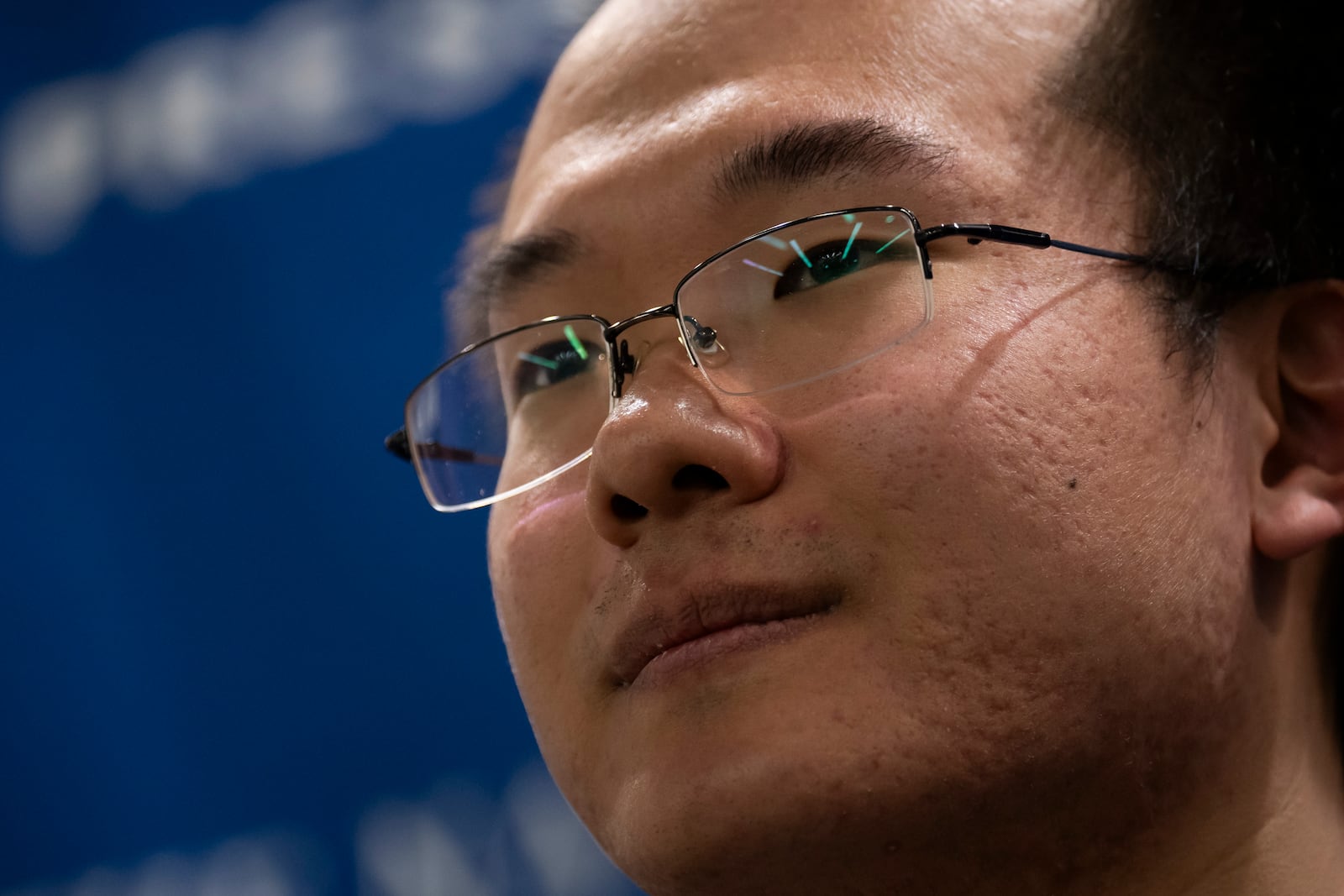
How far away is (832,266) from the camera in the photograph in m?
0.78

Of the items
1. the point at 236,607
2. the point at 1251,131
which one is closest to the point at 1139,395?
the point at 1251,131

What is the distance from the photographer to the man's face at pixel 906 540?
0.68 meters

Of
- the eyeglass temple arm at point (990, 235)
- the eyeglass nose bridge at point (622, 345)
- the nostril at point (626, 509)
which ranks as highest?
the eyeglass temple arm at point (990, 235)

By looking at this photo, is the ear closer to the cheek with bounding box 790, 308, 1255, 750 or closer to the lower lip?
the cheek with bounding box 790, 308, 1255, 750

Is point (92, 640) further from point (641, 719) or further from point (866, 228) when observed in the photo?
point (866, 228)

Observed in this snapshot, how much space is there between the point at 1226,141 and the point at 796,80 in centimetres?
34

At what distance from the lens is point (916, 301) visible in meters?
0.75

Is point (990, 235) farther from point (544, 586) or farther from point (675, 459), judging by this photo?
point (544, 586)

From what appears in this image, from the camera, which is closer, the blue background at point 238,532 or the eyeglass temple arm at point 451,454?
the eyeglass temple arm at point 451,454

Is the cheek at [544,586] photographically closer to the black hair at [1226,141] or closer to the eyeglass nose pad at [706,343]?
the eyeglass nose pad at [706,343]

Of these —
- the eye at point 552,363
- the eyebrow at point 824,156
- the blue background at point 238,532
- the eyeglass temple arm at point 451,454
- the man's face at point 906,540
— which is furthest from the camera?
the blue background at point 238,532

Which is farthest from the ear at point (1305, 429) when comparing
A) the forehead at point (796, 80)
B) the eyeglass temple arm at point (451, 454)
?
the eyeglass temple arm at point (451, 454)

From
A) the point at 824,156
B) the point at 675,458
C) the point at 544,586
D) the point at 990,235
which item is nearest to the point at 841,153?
the point at 824,156

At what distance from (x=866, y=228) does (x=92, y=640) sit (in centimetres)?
139
